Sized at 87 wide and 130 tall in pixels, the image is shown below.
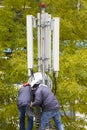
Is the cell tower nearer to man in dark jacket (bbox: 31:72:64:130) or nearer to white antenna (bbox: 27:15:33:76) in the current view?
white antenna (bbox: 27:15:33:76)

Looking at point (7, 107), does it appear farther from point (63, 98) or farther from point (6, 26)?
point (6, 26)

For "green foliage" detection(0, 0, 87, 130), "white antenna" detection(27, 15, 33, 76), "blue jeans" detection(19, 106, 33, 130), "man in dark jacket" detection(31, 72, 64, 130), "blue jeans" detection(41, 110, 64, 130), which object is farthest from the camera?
"green foliage" detection(0, 0, 87, 130)

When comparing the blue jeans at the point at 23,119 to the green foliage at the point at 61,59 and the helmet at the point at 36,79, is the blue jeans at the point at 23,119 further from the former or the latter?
the green foliage at the point at 61,59

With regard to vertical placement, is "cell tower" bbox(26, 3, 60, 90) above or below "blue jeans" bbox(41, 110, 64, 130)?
above

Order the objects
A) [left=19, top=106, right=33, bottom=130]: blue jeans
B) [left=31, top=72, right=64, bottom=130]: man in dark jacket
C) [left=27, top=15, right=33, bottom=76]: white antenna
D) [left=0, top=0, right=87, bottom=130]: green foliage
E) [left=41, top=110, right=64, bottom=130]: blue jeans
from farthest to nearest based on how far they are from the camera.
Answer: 1. [left=0, top=0, right=87, bottom=130]: green foliage
2. [left=19, top=106, right=33, bottom=130]: blue jeans
3. [left=41, top=110, right=64, bottom=130]: blue jeans
4. [left=31, top=72, right=64, bottom=130]: man in dark jacket
5. [left=27, top=15, right=33, bottom=76]: white antenna

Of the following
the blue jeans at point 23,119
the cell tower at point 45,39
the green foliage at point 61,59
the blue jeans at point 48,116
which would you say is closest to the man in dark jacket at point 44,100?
the blue jeans at point 48,116

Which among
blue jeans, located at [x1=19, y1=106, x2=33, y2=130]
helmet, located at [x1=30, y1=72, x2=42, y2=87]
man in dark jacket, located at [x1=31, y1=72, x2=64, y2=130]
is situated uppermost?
helmet, located at [x1=30, y1=72, x2=42, y2=87]

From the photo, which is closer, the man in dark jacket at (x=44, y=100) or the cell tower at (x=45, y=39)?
the cell tower at (x=45, y=39)

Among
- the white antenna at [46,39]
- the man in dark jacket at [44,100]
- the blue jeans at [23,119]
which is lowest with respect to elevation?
the blue jeans at [23,119]

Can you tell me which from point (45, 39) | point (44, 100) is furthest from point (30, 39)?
point (44, 100)

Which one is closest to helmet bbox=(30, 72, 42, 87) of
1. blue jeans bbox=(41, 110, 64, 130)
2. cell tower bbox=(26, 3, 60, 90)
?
cell tower bbox=(26, 3, 60, 90)

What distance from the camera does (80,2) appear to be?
10562 mm

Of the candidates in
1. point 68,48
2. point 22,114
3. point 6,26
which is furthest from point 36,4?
point 22,114

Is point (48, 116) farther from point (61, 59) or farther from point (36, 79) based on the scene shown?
point (61, 59)
